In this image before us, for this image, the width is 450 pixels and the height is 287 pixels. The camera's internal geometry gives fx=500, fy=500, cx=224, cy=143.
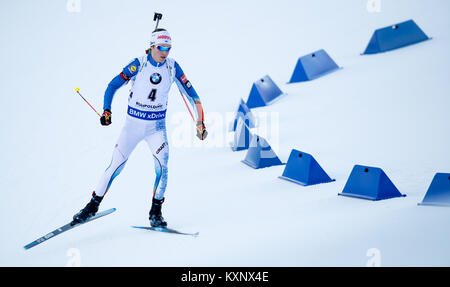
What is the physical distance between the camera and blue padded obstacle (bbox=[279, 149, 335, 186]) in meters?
6.41

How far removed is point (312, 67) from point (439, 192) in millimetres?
6969

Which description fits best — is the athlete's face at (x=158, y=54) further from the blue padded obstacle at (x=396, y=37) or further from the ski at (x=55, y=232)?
the blue padded obstacle at (x=396, y=37)

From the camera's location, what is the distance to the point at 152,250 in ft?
15.7

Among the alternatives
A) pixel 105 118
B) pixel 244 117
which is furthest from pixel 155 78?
pixel 244 117

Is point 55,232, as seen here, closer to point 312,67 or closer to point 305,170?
point 305,170

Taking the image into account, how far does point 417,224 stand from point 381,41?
8.61m

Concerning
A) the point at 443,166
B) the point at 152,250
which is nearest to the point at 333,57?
the point at 443,166

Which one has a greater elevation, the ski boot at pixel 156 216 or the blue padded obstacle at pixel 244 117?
the blue padded obstacle at pixel 244 117

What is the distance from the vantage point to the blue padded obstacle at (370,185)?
5688 millimetres

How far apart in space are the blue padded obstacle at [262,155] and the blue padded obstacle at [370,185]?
5.28ft

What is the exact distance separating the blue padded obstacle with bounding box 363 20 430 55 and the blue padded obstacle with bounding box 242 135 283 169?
654 cm

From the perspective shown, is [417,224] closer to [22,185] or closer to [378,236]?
[378,236]

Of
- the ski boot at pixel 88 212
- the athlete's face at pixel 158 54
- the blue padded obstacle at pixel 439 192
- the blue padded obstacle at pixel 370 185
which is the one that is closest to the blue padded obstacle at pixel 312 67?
the blue padded obstacle at pixel 370 185

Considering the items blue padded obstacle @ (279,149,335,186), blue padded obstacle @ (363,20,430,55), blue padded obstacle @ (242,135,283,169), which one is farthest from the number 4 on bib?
blue padded obstacle @ (363,20,430,55)
